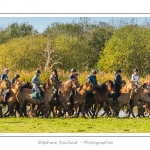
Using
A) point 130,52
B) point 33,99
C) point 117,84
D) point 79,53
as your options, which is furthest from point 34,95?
point 79,53

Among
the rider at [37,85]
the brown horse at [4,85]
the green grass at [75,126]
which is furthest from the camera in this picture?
the brown horse at [4,85]

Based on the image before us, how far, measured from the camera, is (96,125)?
1731cm

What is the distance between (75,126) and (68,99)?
12.1 feet

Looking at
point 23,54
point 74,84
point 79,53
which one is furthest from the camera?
point 79,53

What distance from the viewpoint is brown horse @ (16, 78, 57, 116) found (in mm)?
20438

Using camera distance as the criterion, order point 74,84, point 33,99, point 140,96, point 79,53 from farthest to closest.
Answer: point 79,53, point 140,96, point 33,99, point 74,84

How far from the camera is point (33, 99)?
2066cm

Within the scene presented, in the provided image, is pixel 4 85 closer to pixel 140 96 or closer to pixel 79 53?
pixel 140 96

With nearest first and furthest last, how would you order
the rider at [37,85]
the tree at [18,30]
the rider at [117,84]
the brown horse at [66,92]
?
the rider at [37,85]
the brown horse at [66,92]
the rider at [117,84]
the tree at [18,30]

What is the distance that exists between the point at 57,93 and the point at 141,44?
85.8 feet

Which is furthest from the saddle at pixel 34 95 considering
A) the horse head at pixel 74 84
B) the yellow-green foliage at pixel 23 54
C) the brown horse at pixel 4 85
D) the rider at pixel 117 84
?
the yellow-green foliage at pixel 23 54

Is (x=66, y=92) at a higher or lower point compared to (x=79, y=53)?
lower

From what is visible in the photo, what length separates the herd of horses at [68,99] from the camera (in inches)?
806

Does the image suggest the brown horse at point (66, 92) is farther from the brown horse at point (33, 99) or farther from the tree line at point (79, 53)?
the tree line at point (79, 53)
